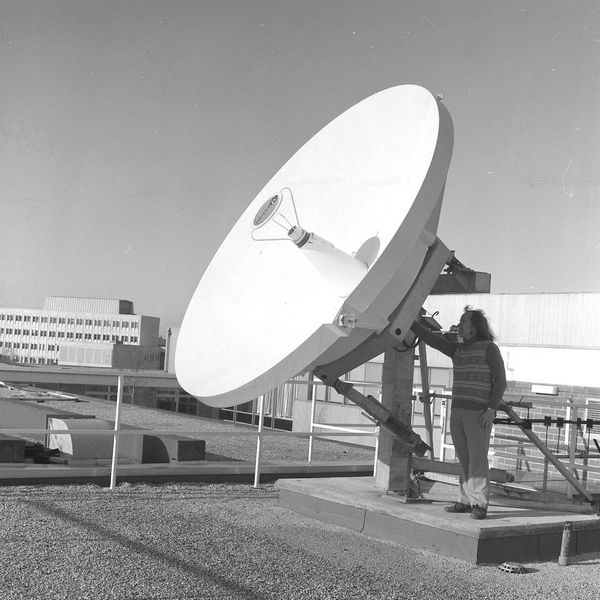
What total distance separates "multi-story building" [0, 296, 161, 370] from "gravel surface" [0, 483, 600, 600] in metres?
96.9

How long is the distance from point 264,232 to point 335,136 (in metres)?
0.96

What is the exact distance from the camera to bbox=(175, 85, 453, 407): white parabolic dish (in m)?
5.36

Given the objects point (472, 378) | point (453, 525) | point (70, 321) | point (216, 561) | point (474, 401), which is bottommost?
point (216, 561)

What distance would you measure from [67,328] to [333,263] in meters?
106

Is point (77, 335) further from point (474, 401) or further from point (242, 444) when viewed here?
point (474, 401)

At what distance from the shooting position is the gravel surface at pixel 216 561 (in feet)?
14.9

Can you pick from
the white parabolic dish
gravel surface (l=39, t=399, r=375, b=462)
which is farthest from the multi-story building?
the white parabolic dish

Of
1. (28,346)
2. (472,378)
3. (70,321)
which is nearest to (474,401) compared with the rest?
(472,378)

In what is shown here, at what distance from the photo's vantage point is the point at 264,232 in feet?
23.1

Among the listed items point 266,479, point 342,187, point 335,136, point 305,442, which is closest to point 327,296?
point 342,187

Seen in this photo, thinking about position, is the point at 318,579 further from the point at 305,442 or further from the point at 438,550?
the point at 305,442

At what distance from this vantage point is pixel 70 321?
108 metres

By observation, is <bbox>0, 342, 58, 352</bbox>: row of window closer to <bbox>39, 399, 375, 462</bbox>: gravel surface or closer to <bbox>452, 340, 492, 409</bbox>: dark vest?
<bbox>39, 399, 375, 462</bbox>: gravel surface

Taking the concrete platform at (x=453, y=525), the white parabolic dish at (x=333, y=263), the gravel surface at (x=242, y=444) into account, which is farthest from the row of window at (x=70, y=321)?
the concrete platform at (x=453, y=525)
